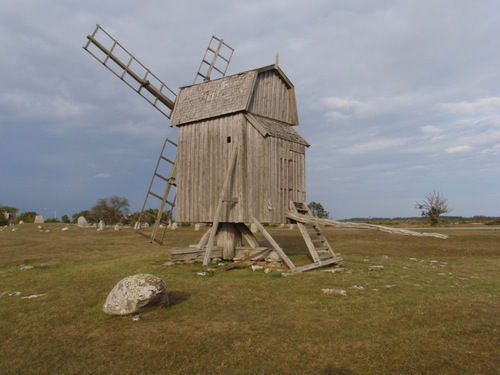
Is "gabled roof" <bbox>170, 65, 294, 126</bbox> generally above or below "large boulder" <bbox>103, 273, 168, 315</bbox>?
above

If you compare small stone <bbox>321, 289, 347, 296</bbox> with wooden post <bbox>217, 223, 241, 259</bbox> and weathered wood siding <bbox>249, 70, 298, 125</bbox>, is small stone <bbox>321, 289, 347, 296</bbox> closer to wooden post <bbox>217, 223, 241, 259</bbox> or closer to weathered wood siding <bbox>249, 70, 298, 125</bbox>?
wooden post <bbox>217, 223, 241, 259</bbox>

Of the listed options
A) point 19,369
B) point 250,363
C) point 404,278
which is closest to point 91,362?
point 19,369

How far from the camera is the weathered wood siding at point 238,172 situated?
13.6 meters

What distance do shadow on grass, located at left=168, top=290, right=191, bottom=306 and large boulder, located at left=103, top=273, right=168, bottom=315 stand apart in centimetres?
57

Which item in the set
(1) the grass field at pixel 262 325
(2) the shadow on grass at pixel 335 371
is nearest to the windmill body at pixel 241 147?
(1) the grass field at pixel 262 325

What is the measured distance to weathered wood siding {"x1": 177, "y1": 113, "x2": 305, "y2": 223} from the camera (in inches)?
535

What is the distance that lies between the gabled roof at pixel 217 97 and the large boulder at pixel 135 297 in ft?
27.4

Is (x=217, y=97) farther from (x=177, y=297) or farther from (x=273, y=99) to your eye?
(x=177, y=297)

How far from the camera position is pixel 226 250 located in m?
14.7

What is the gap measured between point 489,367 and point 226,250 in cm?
1101

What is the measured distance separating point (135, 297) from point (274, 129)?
9267mm

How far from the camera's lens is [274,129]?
1425 centimetres

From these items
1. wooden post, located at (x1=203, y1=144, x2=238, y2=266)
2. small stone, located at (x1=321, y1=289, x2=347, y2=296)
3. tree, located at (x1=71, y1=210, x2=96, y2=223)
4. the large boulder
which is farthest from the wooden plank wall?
tree, located at (x1=71, y1=210, x2=96, y2=223)

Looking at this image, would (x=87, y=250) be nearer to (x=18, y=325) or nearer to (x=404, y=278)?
(x=18, y=325)
